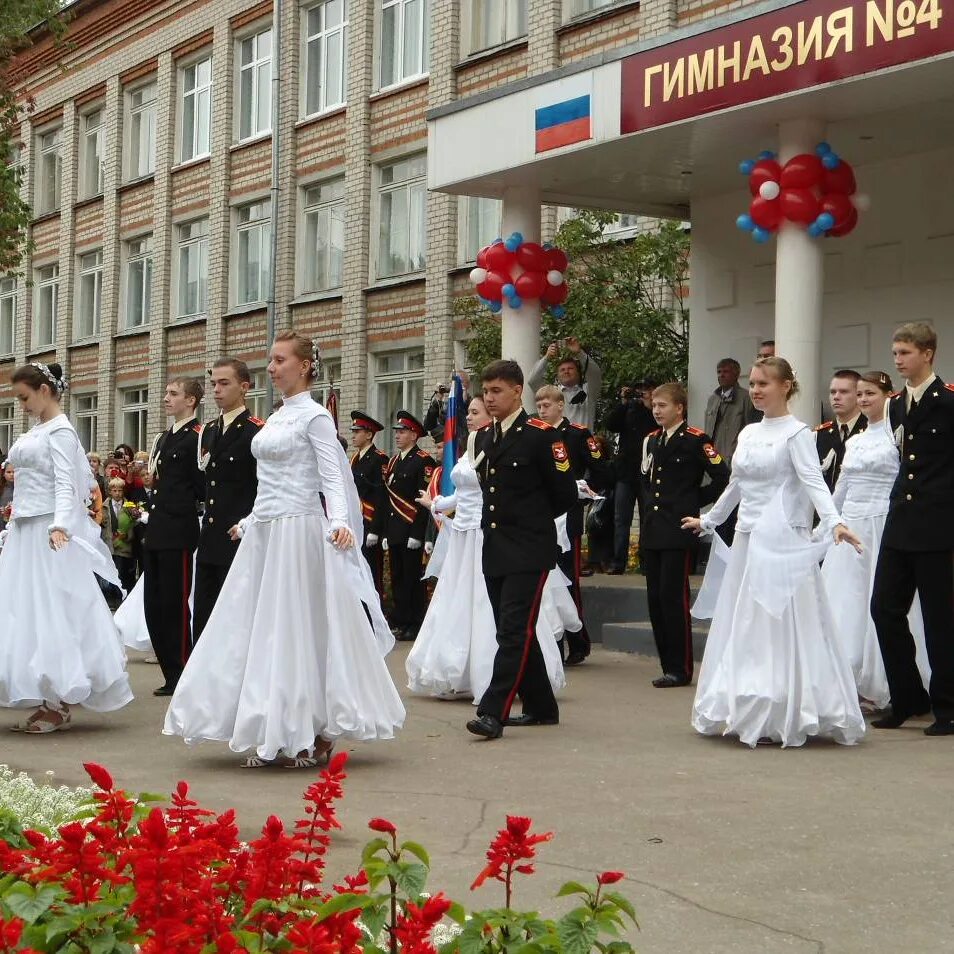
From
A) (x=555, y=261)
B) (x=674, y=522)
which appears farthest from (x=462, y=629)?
(x=555, y=261)

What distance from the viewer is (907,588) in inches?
327

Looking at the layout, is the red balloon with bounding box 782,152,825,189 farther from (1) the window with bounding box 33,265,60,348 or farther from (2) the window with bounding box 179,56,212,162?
(1) the window with bounding box 33,265,60,348

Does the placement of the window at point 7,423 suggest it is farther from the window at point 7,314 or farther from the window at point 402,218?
the window at point 402,218

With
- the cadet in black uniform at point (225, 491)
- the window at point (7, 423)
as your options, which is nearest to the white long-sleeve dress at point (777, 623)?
the cadet in black uniform at point (225, 491)

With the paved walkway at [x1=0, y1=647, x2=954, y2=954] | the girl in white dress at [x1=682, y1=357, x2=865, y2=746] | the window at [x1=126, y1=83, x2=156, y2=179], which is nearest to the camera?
the paved walkway at [x1=0, y1=647, x2=954, y2=954]

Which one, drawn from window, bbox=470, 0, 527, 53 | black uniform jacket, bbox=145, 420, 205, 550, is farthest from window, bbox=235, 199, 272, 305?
black uniform jacket, bbox=145, 420, 205, 550

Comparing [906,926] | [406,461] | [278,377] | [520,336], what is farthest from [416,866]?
[520,336]

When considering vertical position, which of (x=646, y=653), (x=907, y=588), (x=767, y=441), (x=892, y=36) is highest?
(x=892, y=36)

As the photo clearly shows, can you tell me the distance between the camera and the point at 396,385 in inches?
963

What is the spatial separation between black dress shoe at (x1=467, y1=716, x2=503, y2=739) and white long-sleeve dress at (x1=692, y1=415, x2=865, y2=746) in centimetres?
100

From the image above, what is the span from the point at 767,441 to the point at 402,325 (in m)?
15.8

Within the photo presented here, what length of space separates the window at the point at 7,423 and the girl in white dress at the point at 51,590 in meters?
28.4

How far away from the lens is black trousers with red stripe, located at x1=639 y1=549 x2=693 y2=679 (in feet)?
34.5

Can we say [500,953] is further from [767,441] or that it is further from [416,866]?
[767,441]
